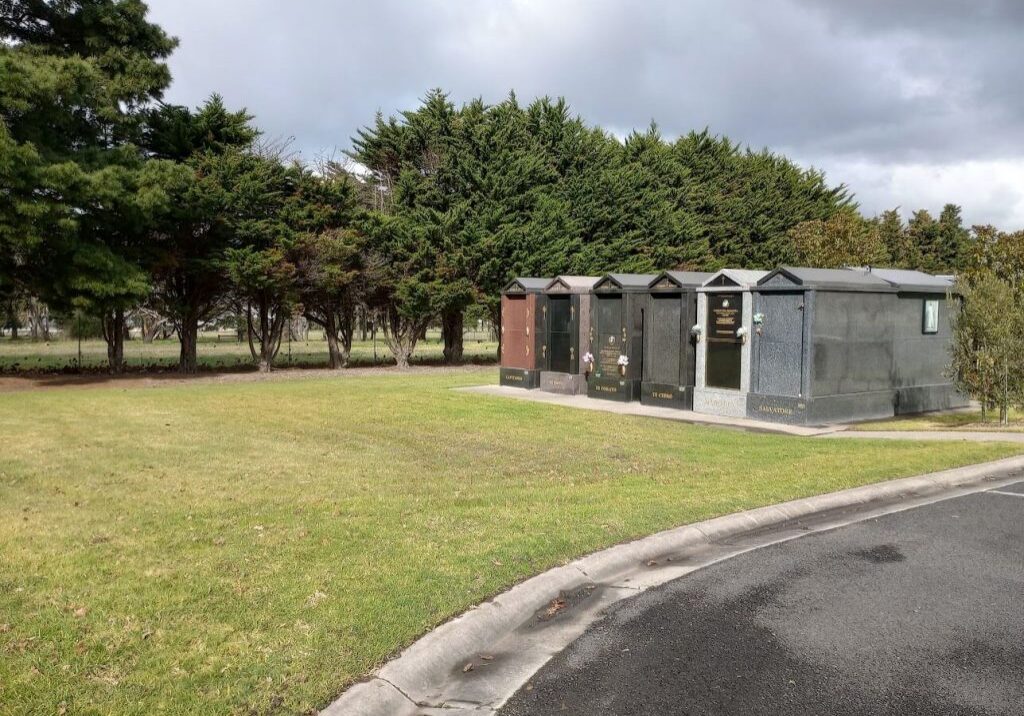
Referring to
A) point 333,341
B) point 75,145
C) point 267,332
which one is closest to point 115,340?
point 267,332

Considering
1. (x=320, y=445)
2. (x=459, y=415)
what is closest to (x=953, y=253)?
(x=459, y=415)

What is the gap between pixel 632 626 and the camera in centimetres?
490

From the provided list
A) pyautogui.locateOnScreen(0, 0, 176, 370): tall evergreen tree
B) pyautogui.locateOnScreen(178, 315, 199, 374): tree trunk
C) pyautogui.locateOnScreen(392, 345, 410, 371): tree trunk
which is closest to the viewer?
pyautogui.locateOnScreen(0, 0, 176, 370): tall evergreen tree

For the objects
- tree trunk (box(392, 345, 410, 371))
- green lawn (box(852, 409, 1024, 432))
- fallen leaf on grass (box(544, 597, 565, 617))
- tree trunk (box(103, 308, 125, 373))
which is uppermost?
tree trunk (box(103, 308, 125, 373))

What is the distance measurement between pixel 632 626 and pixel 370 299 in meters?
27.7

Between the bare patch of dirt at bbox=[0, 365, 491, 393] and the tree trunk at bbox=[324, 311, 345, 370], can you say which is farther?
the tree trunk at bbox=[324, 311, 345, 370]

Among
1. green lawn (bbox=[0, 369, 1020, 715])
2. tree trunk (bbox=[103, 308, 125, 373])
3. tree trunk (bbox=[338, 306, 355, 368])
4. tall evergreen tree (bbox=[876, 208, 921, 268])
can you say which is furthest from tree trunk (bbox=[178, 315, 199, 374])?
tall evergreen tree (bbox=[876, 208, 921, 268])

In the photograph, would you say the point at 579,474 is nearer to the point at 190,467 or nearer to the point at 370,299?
the point at 190,467

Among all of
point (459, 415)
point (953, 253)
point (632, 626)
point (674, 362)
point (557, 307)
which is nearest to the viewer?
point (632, 626)

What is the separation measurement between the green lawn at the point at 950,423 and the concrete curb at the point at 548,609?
19.5 ft

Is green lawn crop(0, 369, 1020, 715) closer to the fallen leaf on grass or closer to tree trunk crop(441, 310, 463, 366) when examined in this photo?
the fallen leaf on grass

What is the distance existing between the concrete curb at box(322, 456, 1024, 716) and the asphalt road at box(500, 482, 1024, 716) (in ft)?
0.60

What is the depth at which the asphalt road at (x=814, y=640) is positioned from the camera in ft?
12.9

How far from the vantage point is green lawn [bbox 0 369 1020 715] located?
13.2 feet
